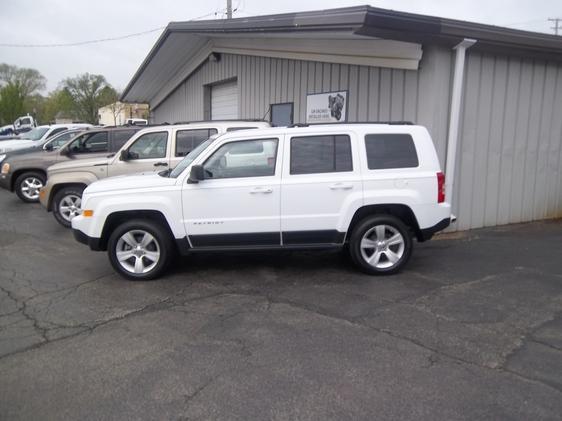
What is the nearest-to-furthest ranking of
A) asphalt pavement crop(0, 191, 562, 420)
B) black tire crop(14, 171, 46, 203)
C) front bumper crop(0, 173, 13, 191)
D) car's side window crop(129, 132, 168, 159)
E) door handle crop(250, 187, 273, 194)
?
asphalt pavement crop(0, 191, 562, 420), door handle crop(250, 187, 273, 194), car's side window crop(129, 132, 168, 159), front bumper crop(0, 173, 13, 191), black tire crop(14, 171, 46, 203)

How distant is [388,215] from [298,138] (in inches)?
55.8

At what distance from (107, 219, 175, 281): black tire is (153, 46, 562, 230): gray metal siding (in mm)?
4670

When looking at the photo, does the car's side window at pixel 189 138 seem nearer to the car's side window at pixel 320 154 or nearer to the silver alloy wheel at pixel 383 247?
the car's side window at pixel 320 154

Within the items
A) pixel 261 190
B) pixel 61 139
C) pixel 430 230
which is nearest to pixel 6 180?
pixel 61 139

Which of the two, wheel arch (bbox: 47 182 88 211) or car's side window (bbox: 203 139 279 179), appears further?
wheel arch (bbox: 47 182 88 211)

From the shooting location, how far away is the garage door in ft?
48.5

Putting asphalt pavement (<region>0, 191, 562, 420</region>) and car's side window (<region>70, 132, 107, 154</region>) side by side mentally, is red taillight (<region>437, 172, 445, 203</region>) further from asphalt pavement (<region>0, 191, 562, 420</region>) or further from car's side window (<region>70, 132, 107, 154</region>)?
car's side window (<region>70, 132, 107, 154</region>)

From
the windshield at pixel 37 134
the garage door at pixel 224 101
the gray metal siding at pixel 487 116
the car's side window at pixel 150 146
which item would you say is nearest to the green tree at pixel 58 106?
the windshield at pixel 37 134

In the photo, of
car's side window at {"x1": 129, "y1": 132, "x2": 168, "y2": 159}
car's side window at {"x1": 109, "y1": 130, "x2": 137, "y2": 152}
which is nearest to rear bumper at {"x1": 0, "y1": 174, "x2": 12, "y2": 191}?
car's side window at {"x1": 109, "y1": 130, "x2": 137, "y2": 152}

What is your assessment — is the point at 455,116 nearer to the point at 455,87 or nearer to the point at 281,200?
the point at 455,87

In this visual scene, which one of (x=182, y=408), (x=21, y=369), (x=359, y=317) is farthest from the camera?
(x=359, y=317)

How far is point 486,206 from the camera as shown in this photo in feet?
28.9

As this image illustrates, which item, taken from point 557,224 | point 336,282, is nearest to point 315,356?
point 336,282

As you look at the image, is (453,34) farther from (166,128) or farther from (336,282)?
(166,128)
